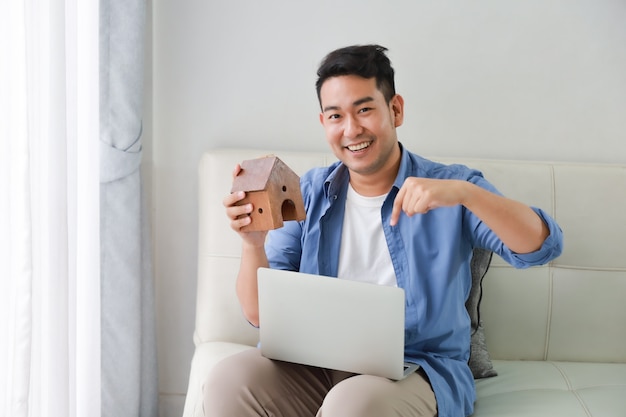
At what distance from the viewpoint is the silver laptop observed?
135cm

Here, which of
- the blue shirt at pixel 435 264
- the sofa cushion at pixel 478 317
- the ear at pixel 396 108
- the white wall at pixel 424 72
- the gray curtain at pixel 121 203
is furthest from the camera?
the white wall at pixel 424 72

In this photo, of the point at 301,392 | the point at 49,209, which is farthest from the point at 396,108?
the point at 49,209

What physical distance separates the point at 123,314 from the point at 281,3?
3.54 feet

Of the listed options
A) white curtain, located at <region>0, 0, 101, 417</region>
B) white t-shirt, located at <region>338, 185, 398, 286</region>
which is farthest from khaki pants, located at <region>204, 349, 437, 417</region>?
white curtain, located at <region>0, 0, 101, 417</region>

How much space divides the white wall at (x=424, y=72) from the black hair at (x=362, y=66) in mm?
594

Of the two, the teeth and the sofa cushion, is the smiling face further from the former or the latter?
the sofa cushion

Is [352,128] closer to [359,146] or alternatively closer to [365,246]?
[359,146]

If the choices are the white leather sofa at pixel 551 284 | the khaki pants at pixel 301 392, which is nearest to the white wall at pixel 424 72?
the white leather sofa at pixel 551 284

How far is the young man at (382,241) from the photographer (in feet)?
4.74

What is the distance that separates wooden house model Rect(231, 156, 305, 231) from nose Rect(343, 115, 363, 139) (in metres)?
0.18

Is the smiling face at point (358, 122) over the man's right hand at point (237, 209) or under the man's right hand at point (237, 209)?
Answer: over

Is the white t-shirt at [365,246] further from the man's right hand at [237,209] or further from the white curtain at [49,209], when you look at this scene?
the white curtain at [49,209]

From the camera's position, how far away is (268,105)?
2268 millimetres

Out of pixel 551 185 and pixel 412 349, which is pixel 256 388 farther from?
pixel 551 185
